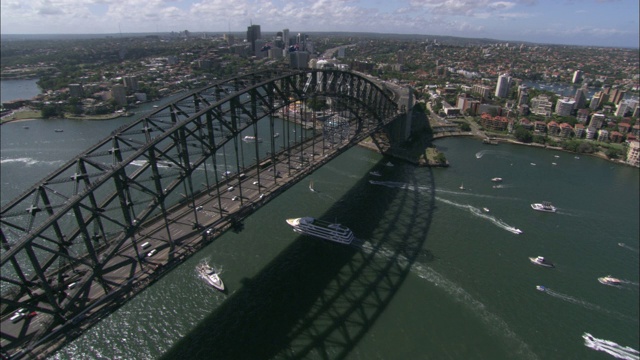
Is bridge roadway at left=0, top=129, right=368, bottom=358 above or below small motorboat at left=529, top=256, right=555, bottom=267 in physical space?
above

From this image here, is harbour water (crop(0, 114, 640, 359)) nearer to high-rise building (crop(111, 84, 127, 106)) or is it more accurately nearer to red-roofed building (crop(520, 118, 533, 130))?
red-roofed building (crop(520, 118, 533, 130))

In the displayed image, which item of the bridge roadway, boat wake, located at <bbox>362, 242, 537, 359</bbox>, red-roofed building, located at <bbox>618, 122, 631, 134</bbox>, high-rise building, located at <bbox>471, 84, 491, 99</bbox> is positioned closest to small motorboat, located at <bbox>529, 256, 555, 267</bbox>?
boat wake, located at <bbox>362, 242, 537, 359</bbox>

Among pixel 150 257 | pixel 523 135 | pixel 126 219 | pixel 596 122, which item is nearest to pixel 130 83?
pixel 150 257

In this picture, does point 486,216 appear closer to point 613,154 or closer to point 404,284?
point 404,284

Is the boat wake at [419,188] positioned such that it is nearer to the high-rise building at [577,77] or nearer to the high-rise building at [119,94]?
the high-rise building at [119,94]

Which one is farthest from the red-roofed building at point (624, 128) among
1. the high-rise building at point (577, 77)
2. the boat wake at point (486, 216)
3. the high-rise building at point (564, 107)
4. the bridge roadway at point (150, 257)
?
the high-rise building at point (577, 77)
